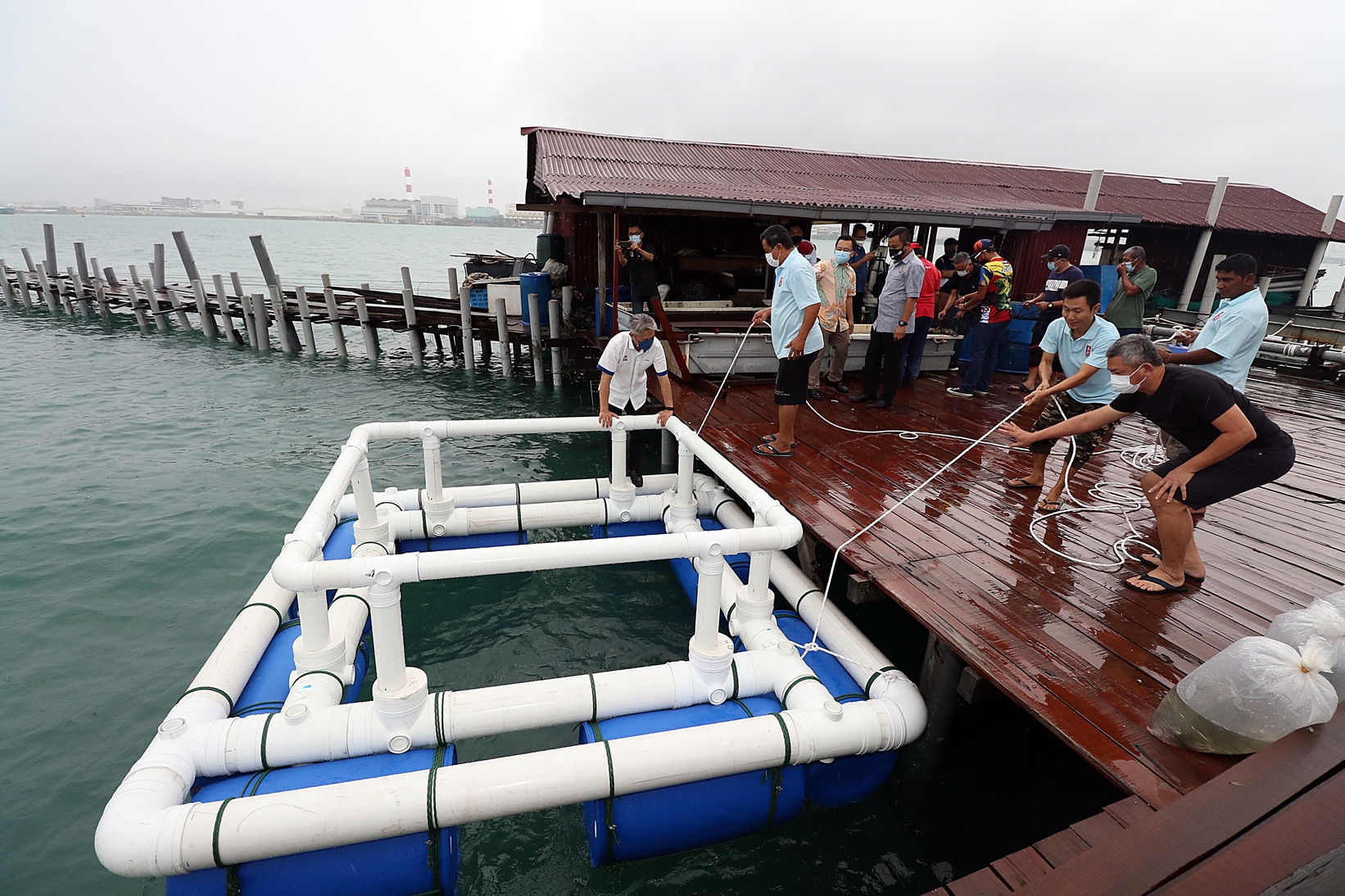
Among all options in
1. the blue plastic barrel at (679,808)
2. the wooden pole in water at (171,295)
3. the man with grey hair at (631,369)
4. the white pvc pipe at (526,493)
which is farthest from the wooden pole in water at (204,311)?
the blue plastic barrel at (679,808)

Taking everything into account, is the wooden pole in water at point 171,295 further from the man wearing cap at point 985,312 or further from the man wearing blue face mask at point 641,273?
the man wearing cap at point 985,312

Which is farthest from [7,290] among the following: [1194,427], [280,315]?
[1194,427]

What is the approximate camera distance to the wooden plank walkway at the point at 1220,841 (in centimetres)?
189

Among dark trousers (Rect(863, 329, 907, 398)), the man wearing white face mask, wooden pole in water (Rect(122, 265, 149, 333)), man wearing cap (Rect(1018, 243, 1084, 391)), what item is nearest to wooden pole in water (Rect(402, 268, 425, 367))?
wooden pole in water (Rect(122, 265, 149, 333))

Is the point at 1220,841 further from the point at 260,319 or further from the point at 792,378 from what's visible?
the point at 260,319

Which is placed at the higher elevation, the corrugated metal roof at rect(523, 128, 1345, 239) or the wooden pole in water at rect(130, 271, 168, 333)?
the corrugated metal roof at rect(523, 128, 1345, 239)

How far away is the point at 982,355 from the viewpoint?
9.04 metres

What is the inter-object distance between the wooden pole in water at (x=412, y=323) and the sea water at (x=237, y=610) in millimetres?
4582

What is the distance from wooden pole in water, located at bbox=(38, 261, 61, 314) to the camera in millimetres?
23016

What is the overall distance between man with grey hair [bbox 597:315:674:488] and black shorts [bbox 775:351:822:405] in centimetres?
114

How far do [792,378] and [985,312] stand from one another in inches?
170

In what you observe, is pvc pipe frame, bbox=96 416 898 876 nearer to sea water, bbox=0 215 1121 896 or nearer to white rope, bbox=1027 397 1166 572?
sea water, bbox=0 215 1121 896

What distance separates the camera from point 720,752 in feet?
11.0

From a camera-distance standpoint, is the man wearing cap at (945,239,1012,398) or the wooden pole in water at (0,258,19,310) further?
the wooden pole in water at (0,258,19,310)
